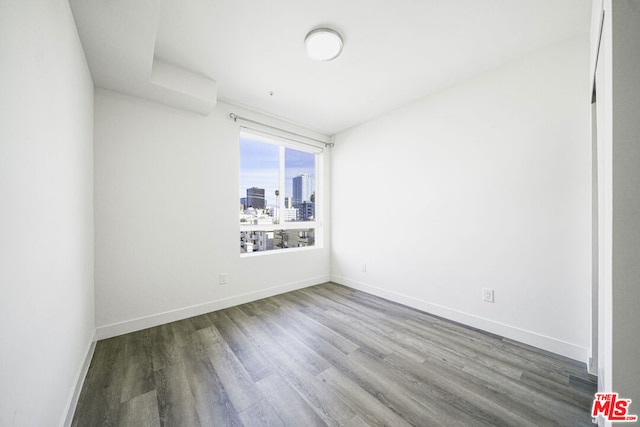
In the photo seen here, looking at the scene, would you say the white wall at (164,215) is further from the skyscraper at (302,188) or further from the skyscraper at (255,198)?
the skyscraper at (302,188)

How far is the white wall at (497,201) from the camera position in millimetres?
1875

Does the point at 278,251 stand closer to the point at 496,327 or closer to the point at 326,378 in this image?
the point at 326,378

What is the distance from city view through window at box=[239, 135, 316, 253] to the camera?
10.6ft

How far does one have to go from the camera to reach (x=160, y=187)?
247cm

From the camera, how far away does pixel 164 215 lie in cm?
250

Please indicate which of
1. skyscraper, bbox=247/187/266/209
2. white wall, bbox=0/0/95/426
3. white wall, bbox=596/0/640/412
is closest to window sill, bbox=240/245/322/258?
skyscraper, bbox=247/187/266/209

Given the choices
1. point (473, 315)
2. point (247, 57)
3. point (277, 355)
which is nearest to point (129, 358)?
point (277, 355)

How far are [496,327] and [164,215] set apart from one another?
11.6 feet

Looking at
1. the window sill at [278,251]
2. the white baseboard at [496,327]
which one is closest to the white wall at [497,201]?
the white baseboard at [496,327]

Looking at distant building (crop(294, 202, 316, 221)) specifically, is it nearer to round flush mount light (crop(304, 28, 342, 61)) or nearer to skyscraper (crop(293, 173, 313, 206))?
skyscraper (crop(293, 173, 313, 206))

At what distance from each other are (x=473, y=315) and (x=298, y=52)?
306cm

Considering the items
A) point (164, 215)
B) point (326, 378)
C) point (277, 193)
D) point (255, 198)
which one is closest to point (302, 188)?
point (277, 193)

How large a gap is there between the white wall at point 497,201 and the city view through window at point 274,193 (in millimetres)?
1143

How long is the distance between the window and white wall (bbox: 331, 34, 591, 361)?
1.11 meters
